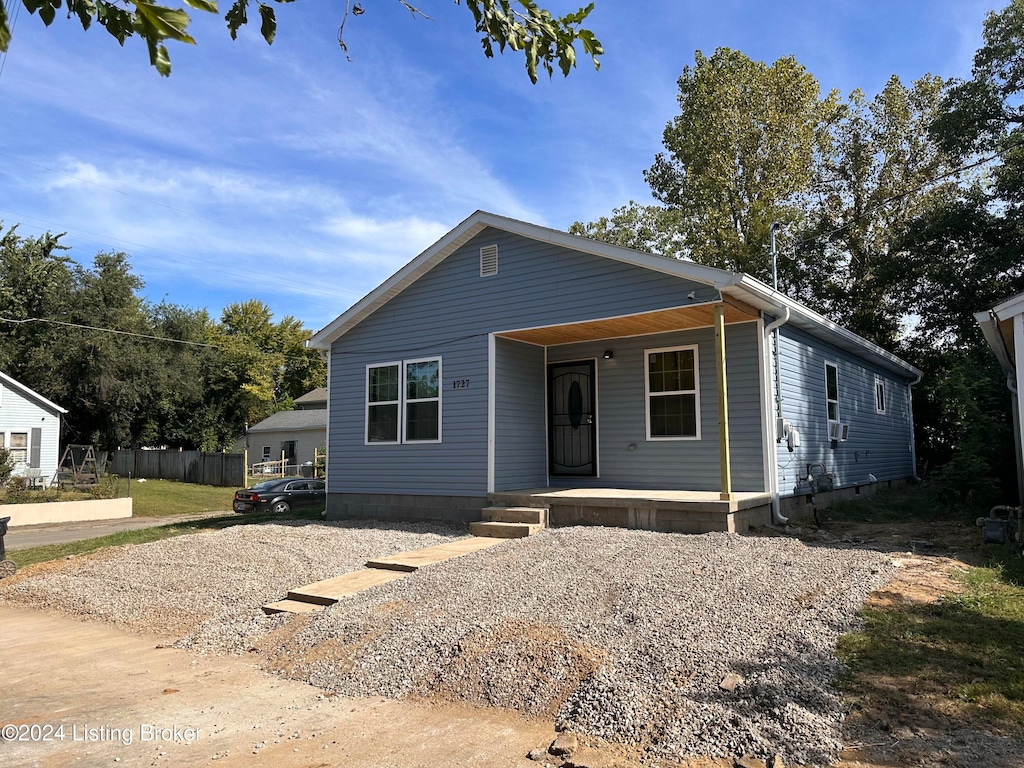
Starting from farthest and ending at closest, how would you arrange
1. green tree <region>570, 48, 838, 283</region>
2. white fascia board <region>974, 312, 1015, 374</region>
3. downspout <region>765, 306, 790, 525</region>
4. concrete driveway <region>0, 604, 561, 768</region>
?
green tree <region>570, 48, 838, 283</region>
downspout <region>765, 306, 790, 525</region>
white fascia board <region>974, 312, 1015, 374</region>
concrete driveway <region>0, 604, 561, 768</region>

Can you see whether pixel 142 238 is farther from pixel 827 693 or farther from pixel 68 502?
pixel 827 693

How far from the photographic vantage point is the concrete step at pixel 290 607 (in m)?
6.33

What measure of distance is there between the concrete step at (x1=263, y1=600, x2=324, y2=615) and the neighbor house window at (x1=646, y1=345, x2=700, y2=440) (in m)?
5.78

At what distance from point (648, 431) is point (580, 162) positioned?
10200mm

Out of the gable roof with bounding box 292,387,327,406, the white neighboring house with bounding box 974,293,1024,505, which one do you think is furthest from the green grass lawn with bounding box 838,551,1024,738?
the gable roof with bounding box 292,387,327,406

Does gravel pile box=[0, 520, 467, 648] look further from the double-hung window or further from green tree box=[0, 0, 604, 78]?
green tree box=[0, 0, 604, 78]

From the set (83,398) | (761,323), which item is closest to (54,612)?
(761,323)

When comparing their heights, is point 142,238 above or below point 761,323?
above

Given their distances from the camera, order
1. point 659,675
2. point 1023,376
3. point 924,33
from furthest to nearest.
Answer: point 924,33
point 1023,376
point 659,675

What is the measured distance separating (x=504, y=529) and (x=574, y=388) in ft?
10.5

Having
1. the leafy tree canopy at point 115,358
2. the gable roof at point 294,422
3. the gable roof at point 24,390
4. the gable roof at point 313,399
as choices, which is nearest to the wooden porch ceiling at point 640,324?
the gable roof at point 24,390

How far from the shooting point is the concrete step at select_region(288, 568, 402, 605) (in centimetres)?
654

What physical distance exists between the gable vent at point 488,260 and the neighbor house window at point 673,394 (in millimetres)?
2726

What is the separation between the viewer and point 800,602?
5.17 metres
